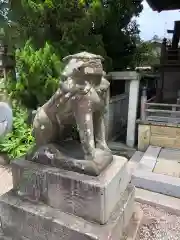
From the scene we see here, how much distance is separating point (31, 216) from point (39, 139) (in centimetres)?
89

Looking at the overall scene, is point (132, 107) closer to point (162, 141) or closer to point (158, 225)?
point (162, 141)

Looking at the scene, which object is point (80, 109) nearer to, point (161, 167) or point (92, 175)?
point (92, 175)

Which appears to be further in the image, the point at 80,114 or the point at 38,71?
the point at 38,71

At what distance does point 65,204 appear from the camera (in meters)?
2.32

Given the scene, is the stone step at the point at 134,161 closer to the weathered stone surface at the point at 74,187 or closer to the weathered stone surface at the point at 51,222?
the weathered stone surface at the point at 51,222

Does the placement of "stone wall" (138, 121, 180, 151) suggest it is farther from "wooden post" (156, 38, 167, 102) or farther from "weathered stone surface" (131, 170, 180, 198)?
"wooden post" (156, 38, 167, 102)

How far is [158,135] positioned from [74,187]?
407cm

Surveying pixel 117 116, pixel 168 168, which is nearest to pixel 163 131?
pixel 168 168

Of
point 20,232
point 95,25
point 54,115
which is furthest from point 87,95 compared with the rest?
point 95,25

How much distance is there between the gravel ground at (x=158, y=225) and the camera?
2.77m

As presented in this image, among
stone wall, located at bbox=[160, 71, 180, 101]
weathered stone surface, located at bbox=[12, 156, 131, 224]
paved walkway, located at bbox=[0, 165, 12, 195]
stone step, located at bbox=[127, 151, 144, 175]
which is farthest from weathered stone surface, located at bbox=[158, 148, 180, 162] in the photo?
stone wall, located at bbox=[160, 71, 180, 101]

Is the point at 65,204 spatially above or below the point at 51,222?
above

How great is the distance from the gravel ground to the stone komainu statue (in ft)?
4.05

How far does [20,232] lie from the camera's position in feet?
8.42
